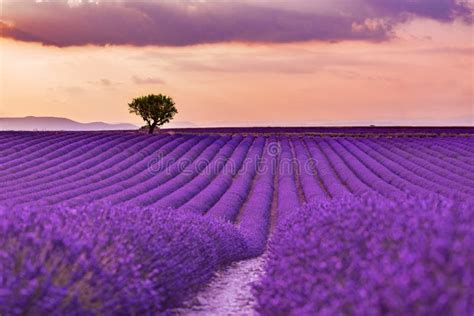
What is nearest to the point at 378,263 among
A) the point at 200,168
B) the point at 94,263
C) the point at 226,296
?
the point at 94,263

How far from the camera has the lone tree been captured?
49531 millimetres

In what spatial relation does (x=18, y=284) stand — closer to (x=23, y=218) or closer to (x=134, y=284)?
(x=134, y=284)

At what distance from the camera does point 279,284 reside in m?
5.43

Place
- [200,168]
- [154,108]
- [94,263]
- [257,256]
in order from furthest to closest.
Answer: [154,108]
[200,168]
[257,256]
[94,263]

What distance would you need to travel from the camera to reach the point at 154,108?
49.5m

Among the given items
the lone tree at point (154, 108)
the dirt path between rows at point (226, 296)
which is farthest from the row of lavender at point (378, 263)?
the lone tree at point (154, 108)

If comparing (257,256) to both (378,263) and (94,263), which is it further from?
(378,263)

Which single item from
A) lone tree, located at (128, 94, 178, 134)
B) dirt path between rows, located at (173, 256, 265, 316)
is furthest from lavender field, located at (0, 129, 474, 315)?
lone tree, located at (128, 94, 178, 134)

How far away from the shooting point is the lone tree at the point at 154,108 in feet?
163

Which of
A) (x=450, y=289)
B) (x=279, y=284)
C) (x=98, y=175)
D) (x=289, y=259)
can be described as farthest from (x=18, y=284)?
(x=98, y=175)

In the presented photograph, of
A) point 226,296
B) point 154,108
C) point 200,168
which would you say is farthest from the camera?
point 154,108

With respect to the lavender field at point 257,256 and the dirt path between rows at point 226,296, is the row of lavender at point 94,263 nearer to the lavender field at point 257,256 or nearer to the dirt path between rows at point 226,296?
the lavender field at point 257,256

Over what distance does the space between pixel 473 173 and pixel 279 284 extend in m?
19.5

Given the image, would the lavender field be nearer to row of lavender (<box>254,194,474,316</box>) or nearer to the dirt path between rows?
row of lavender (<box>254,194,474,316</box>)
